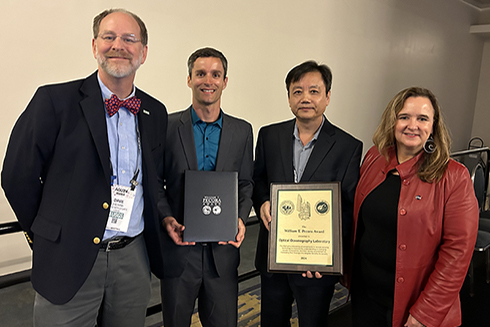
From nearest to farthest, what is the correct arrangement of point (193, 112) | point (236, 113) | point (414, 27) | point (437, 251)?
1. point (437, 251)
2. point (193, 112)
3. point (236, 113)
4. point (414, 27)

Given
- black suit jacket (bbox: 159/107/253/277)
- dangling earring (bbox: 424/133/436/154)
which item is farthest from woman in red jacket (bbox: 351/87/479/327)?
black suit jacket (bbox: 159/107/253/277)

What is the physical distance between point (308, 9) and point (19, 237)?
14.5 ft

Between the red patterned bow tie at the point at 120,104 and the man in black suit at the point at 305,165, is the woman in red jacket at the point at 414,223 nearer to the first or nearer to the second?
the man in black suit at the point at 305,165

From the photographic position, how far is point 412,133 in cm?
174

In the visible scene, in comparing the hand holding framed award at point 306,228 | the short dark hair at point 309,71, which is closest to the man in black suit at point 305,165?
the short dark hair at point 309,71

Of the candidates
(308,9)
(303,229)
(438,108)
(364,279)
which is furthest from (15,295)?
(308,9)

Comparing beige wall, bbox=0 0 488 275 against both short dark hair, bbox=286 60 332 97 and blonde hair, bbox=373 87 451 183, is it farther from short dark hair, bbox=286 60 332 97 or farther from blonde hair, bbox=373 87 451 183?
blonde hair, bbox=373 87 451 183

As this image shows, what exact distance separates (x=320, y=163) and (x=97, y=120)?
113cm

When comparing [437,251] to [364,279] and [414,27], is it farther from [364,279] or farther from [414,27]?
[414,27]

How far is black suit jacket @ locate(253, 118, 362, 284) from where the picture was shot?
6.54 ft

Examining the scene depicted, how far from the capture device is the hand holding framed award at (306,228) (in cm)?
185

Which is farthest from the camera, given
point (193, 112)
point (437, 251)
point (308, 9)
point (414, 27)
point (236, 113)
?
point (414, 27)

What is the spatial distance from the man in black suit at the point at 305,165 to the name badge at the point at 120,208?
29.0 inches

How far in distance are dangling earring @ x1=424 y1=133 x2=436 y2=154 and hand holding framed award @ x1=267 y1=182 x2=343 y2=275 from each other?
1.45 ft
